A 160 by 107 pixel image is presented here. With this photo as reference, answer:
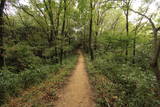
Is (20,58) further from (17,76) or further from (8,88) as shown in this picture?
(8,88)

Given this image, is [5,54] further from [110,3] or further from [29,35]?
[110,3]

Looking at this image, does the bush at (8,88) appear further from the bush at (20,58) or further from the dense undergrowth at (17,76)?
the bush at (20,58)

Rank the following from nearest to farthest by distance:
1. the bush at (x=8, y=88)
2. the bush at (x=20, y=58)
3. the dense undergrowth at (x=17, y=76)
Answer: the bush at (x=8, y=88) < the dense undergrowth at (x=17, y=76) < the bush at (x=20, y=58)

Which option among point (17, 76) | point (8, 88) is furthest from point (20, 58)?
point (8, 88)

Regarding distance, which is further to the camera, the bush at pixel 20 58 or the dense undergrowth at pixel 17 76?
the bush at pixel 20 58

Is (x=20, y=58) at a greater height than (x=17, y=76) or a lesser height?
greater

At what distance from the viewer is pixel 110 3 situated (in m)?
6.59

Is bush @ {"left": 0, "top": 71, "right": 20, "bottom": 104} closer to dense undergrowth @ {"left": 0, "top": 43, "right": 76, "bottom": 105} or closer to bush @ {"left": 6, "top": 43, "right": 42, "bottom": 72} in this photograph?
dense undergrowth @ {"left": 0, "top": 43, "right": 76, "bottom": 105}

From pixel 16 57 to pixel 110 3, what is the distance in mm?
8556

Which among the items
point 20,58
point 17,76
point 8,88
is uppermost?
point 20,58

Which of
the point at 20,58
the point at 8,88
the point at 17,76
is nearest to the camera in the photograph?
the point at 8,88

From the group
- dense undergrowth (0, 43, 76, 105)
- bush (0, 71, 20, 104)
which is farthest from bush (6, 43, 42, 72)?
bush (0, 71, 20, 104)

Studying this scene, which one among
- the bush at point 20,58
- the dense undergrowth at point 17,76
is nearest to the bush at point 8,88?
the dense undergrowth at point 17,76

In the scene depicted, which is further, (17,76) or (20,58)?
(20,58)
